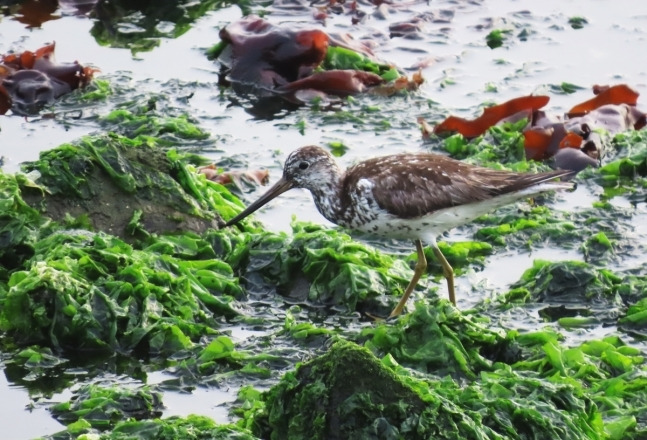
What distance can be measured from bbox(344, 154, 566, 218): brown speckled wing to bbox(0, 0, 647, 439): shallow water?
65 cm

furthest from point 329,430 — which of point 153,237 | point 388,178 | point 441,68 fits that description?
point 441,68

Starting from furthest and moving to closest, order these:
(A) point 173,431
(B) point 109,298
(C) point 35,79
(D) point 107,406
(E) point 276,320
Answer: (C) point 35,79, (E) point 276,320, (B) point 109,298, (D) point 107,406, (A) point 173,431

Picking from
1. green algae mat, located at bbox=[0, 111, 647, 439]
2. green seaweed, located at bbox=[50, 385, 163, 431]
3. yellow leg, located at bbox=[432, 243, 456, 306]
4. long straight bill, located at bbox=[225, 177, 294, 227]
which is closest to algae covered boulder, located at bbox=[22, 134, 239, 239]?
green algae mat, located at bbox=[0, 111, 647, 439]

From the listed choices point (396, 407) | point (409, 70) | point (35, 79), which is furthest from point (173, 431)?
point (409, 70)

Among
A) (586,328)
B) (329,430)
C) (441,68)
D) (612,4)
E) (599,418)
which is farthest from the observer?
(612,4)

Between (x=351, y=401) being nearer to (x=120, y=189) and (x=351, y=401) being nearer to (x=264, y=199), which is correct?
(x=264, y=199)

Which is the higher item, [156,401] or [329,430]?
[329,430]

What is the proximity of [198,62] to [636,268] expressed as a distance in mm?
4587

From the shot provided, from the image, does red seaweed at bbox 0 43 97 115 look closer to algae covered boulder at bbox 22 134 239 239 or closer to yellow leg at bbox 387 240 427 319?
algae covered boulder at bbox 22 134 239 239

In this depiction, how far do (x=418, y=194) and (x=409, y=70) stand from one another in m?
3.80

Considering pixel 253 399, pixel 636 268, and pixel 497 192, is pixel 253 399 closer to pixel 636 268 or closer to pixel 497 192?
pixel 497 192

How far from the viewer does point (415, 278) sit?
698cm

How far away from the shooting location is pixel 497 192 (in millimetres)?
6941

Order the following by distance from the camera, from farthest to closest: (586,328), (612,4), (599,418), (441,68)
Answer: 1. (612,4)
2. (441,68)
3. (586,328)
4. (599,418)
